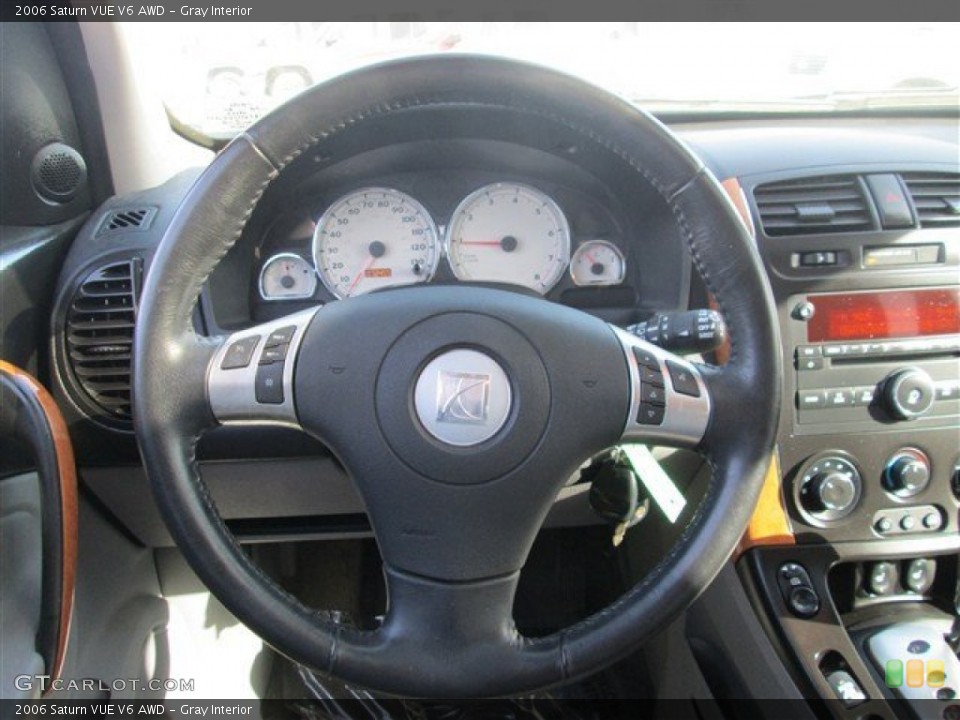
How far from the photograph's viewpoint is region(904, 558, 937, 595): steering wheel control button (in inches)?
57.9

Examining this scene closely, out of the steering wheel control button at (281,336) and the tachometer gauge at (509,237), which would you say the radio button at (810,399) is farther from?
the steering wheel control button at (281,336)

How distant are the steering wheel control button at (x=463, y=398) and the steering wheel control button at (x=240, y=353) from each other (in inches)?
9.3

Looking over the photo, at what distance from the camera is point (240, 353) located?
3.31ft

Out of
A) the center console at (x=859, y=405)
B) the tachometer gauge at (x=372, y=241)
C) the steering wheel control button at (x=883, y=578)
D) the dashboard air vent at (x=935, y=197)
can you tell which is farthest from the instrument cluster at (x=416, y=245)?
the steering wheel control button at (x=883, y=578)

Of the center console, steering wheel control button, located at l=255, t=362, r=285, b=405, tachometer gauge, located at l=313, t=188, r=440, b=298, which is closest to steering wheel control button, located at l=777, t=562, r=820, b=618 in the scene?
the center console

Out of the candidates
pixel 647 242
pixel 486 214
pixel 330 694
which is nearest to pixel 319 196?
pixel 486 214

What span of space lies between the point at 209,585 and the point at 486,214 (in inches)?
33.5

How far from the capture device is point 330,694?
6.30ft

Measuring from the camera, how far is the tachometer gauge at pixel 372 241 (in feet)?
4.70

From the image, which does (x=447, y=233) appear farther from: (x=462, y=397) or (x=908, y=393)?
(x=908, y=393)

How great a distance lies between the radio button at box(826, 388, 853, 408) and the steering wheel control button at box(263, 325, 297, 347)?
3.27ft

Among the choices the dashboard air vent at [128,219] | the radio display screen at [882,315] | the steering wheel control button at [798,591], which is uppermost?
the dashboard air vent at [128,219]

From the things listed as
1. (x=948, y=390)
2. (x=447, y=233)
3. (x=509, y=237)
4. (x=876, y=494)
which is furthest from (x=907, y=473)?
(x=447, y=233)

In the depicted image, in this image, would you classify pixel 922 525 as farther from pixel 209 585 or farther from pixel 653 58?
pixel 209 585
